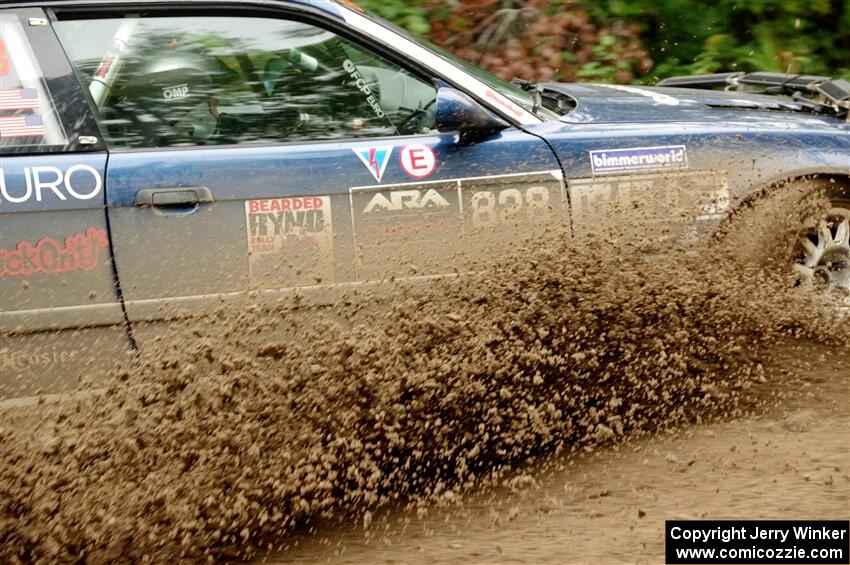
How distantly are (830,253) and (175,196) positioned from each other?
255 centimetres

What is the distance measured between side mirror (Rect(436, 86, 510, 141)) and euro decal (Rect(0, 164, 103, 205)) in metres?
1.25

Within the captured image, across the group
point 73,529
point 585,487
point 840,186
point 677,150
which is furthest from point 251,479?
point 840,186

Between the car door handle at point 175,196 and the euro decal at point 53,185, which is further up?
the euro decal at point 53,185

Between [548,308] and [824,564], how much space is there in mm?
1331

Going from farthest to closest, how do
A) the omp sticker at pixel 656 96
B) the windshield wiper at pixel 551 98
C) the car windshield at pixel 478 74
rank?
the omp sticker at pixel 656 96, the windshield wiper at pixel 551 98, the car windshield at pixel 478 74

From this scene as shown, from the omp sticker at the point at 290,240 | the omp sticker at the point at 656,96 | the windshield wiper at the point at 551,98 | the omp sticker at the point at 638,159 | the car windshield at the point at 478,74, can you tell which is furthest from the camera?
the omp sticker at the point at 656,96

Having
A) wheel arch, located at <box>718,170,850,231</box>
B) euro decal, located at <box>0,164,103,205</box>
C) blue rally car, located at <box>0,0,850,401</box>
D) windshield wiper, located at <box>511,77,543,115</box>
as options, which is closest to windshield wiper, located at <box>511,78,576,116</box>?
windshield wiper, located at <box>511,77,543,115</box>

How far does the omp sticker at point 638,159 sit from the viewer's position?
3926 mm

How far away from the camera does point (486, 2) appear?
6.85m

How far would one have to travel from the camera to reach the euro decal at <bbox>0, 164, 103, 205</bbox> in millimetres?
3619

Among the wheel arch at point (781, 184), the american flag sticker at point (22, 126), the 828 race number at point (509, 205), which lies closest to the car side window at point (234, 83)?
the american flag sticker at point (22, 126)

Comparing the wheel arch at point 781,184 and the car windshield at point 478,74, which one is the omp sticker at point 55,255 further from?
the wheel arch at point 781,184

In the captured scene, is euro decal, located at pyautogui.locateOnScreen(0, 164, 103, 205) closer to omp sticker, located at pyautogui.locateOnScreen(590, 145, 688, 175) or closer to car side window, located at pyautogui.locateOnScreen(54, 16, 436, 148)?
car side window, located at pyautogui.locateOnScreen(54, 16, 436, 148)

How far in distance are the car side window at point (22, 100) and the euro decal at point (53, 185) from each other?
10 cm
